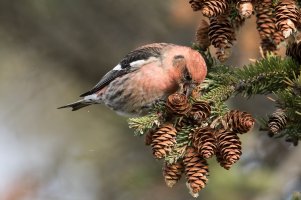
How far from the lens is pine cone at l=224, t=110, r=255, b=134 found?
251 cm

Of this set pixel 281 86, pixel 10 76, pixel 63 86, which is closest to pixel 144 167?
pixel 63 86

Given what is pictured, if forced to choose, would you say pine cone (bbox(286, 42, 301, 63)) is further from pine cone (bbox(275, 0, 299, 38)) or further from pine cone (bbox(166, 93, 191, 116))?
pine cone (bbox(166, 93, 191, 116))

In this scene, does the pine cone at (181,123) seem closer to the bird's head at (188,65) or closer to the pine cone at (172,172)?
the pine cone at (172,172)

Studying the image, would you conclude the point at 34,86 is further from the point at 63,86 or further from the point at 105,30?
the point at 105,30

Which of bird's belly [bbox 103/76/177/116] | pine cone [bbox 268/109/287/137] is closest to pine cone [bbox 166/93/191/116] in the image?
pine cone [bbox 268/109/287/137]

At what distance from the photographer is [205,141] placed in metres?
2.52

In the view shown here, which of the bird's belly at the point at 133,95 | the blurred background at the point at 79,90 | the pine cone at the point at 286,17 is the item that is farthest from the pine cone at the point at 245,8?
the blurred background at the point at 79,90

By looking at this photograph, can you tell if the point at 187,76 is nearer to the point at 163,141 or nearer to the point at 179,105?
the point at 179,105

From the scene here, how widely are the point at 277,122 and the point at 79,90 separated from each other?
4.04 m

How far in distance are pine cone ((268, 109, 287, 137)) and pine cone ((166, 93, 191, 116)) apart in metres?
0.35

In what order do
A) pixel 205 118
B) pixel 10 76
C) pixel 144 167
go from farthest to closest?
1. pixel 10 76
2. pixel 144 167
3. pixel 205 118

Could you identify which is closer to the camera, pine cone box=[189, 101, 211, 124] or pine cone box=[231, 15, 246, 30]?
pine cone box=[189, 101, 211, 124]

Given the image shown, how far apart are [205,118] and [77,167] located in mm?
3553

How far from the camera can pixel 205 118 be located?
8.73 ft
